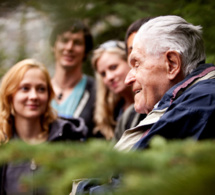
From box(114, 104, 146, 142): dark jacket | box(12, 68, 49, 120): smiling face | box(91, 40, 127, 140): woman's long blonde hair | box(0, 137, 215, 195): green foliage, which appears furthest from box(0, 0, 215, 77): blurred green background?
box(0, 137, 215, 195): green foliage

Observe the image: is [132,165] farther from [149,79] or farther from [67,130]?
[67,130]

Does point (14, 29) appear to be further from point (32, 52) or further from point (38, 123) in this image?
point (38, 123)

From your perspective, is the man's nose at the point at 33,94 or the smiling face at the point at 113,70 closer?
the man's nose at the point at 33,94

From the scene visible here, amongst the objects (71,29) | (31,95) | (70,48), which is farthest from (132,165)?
(70,48)

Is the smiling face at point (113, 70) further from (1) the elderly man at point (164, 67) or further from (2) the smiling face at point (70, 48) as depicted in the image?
(1) the elderly man at point (164, 67)

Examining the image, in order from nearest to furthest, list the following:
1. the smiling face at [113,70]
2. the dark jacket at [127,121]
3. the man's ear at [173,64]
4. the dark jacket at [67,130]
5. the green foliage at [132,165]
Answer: the green foliage at [132,165] → the man's ear at [173,64] → the dark jacket at [127,121] → the dark jacket at [67,130] → the smiling face at [113,70]

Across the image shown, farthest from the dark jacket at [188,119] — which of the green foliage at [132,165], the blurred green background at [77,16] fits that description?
the blurred green background at [77,16]

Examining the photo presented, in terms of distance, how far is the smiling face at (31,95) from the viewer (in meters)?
4.81

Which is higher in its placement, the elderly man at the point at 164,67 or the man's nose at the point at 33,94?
the elderly man at the point at 164,67

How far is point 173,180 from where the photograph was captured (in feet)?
3.03

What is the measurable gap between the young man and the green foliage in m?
4.18

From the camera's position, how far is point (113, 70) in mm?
5195

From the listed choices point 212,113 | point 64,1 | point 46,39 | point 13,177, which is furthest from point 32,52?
point 212,113

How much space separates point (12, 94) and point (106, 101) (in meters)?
1.36
